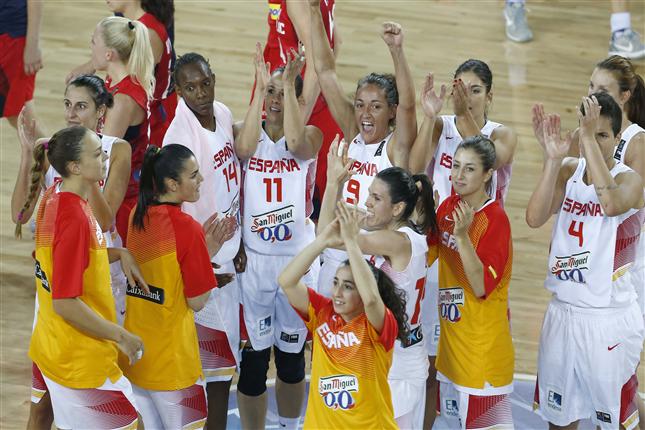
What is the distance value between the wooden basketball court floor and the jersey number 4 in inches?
79.4

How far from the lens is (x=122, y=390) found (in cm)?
414

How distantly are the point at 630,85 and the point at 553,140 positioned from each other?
2.40 ft

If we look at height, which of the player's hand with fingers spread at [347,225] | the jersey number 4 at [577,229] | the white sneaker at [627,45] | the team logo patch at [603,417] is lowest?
the team logo patch at [603,417]

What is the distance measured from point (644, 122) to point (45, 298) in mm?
2791

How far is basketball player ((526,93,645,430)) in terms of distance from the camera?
454 cm

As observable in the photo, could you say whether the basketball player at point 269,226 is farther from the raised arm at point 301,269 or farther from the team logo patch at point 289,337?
the raised arm at point 301,269

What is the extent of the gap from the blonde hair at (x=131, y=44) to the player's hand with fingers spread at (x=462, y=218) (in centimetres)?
162

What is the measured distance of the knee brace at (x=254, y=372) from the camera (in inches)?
195

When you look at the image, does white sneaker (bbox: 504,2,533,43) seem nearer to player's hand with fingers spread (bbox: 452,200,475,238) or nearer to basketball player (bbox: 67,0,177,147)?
basketball player (bbox: 67,0,177,147)

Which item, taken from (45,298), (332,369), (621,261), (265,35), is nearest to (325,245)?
(332,369)

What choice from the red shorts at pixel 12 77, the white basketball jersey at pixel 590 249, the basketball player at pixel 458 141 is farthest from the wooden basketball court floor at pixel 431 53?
the white basketball jersey at pixel 590 249

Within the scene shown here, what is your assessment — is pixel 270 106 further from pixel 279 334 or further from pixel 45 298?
pixel 45 298

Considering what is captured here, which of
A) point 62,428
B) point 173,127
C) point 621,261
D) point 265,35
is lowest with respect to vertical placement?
point 62,428

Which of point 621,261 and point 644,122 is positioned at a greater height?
point 644,122
